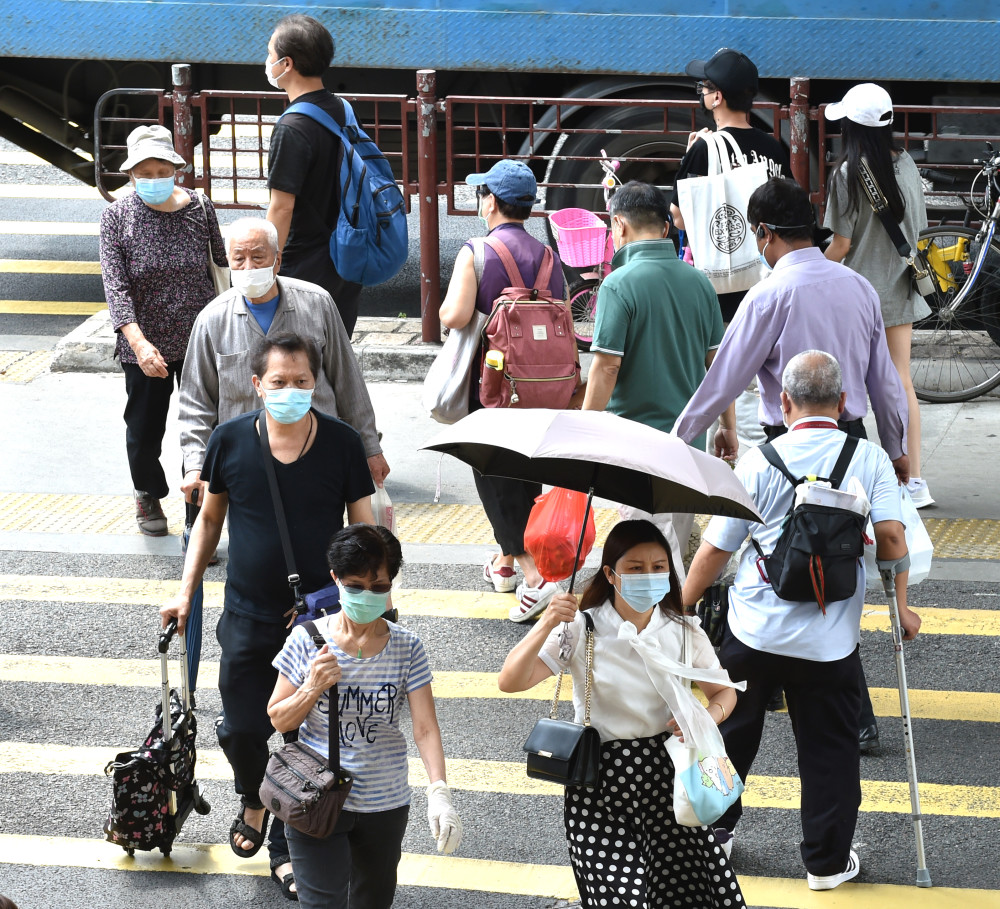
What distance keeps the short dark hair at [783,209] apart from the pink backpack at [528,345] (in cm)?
117

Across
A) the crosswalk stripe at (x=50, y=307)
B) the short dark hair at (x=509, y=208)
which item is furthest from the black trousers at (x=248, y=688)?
the crosswalk stripe at (x=50, y=307)

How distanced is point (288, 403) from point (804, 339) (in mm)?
1886

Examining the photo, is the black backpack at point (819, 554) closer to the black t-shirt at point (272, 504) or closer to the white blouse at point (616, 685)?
the white blouse at point (616, 685)

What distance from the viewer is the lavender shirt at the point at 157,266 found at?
6.91m

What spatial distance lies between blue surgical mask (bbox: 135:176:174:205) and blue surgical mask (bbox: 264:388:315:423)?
2.76 m

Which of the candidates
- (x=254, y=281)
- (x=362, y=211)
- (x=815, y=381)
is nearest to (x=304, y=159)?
(x=362, y=211)

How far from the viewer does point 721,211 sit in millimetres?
6609

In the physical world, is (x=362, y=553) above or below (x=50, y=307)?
above

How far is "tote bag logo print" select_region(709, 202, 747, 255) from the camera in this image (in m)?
6.60

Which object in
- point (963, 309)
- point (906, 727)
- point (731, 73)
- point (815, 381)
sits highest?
point (731, 73)

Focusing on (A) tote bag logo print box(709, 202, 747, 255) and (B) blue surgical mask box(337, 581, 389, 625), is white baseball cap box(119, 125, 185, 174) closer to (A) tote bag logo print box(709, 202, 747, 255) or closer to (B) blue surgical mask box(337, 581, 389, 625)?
(A) tote bag logo print box(709, 202, 747, 255)

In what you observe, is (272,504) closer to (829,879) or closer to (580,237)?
(829,879)

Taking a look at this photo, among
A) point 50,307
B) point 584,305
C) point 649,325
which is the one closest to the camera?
point 649,325

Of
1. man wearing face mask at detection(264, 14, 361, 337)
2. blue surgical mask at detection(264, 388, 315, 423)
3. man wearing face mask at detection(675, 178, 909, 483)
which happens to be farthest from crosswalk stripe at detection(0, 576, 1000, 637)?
blue surgical mask at detection(264, 388, 315, 423)
